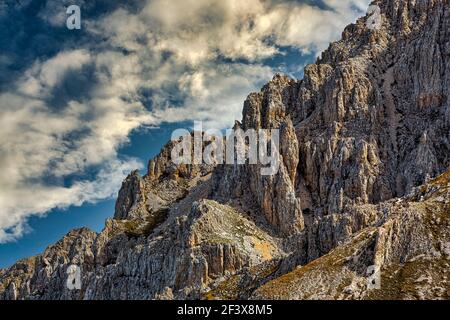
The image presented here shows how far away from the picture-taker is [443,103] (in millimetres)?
198625

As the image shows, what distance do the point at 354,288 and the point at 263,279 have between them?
1325 inches

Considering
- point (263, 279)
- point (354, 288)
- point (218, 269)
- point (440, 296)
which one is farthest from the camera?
point (218, 269)

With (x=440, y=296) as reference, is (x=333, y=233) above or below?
above

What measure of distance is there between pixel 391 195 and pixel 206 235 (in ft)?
230

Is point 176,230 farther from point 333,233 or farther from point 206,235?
point 333,233

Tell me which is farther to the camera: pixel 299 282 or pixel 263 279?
pixel 263 279

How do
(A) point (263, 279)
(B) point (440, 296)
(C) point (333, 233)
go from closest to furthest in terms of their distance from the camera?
(B) point (440, 296)
(A) point (263, 279)
(C) point (333, 233)
